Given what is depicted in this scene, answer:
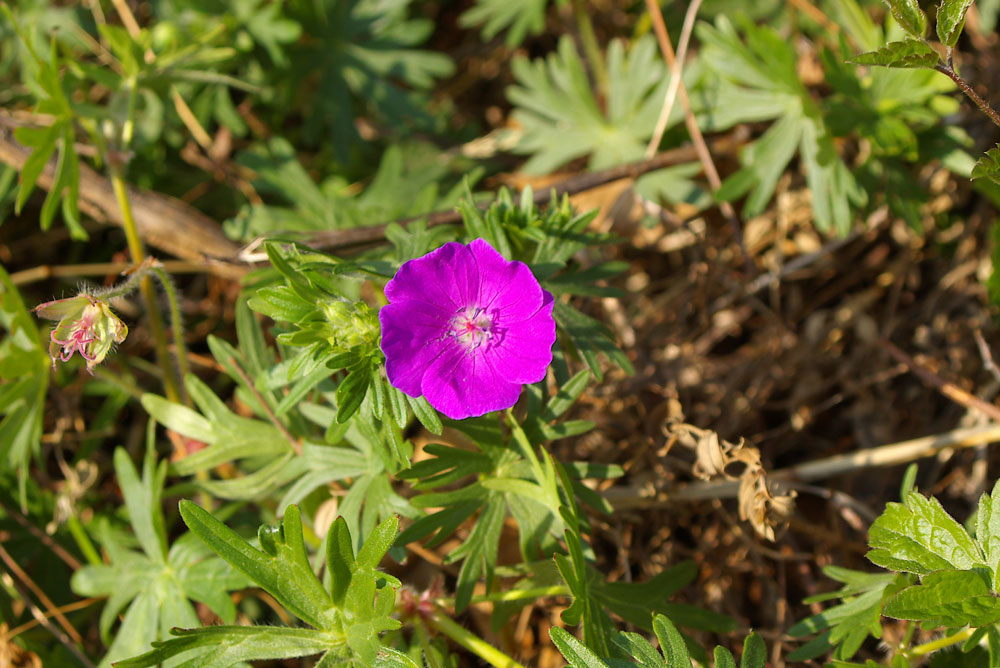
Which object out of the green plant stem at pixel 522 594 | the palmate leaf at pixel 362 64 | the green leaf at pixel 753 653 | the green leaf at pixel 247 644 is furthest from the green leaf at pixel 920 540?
the palmate leaf at pixel 362 64

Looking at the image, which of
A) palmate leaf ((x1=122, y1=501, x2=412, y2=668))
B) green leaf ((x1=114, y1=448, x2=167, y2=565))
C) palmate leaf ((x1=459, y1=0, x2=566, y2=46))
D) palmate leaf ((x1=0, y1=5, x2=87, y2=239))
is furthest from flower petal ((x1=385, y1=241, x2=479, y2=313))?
palmate leaf ((x1=459, y1=0, x2=566, y2=46))

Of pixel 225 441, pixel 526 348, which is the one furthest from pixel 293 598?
pixel 526 348

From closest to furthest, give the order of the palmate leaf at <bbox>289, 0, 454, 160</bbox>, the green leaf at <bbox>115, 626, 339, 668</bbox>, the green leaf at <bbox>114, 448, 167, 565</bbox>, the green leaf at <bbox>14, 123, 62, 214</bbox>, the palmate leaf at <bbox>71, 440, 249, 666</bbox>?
the green leaf at <bbox>115, 626, 339, 668</bbox> → the palmate leaf at <bbox>71, 440, 249, 666</bbox> → the green leaf at <bbox>114, 448, 167, 565</bbox> → the green leaf at <bbox>14, 123, 62, 214</bbox> → the palmate leaf at <bbox>289, 0, 454, 160</bbox>

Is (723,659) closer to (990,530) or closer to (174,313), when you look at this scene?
(990,530)

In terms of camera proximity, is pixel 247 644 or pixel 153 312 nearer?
pixel 247 644

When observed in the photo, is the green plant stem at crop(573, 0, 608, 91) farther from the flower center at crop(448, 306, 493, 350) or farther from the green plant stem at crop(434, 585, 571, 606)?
the green plant stem at crop(434, 585, 571, 606)

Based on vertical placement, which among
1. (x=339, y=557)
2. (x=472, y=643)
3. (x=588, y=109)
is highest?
(x=588, y=109)
